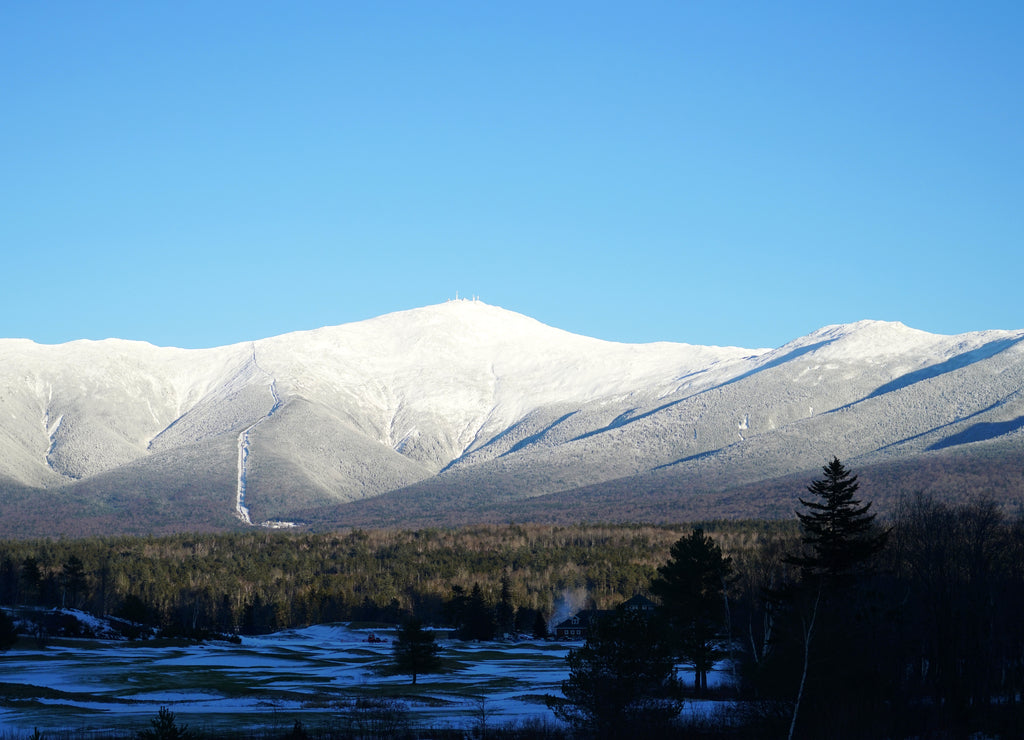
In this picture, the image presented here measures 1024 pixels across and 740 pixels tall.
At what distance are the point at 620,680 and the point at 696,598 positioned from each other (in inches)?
1262

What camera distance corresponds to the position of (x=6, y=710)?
195 ft

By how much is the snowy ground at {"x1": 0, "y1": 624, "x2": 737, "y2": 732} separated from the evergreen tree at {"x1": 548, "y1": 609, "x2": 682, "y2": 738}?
9490 millimetres

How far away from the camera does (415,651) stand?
274 ft

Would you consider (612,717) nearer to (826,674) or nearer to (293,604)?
(826,674)

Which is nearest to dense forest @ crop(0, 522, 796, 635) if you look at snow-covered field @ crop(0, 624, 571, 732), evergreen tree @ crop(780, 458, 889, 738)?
snow-covered field @ crop(0, 624, 571, 732)

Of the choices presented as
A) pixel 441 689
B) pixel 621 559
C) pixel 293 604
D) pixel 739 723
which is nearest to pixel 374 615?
pixel 293 604

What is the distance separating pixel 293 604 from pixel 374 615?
1259cm

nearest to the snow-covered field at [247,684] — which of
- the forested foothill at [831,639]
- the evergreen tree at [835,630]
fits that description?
the forested foothill at [831,639]

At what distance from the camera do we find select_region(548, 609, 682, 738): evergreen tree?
44312 mm

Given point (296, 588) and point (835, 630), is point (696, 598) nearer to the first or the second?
point (835, 630)

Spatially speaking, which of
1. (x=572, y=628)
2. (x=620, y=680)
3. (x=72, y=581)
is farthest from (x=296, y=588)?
(x=620, y=680)

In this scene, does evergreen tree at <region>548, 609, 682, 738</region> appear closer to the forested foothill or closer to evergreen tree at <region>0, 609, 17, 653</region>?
the forested foothill

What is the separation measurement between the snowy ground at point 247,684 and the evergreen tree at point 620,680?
949 cm

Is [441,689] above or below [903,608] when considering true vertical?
below
